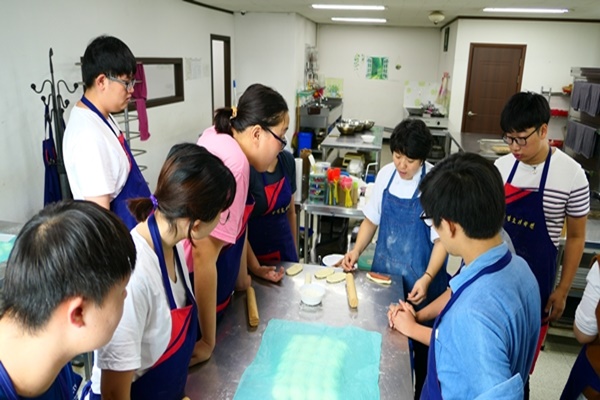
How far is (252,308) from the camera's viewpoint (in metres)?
1.48

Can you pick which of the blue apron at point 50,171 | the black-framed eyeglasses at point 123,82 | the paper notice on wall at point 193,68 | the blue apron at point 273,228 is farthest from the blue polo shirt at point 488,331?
the paper notice on wall at point 193,68

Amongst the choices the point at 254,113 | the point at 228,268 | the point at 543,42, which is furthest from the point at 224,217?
the point at 543,42

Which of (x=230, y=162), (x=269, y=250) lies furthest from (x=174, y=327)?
(x=269, y=250)

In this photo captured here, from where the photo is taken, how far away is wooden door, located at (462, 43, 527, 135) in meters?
6.41

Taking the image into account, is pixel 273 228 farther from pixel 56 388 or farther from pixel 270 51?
pixel 270 51

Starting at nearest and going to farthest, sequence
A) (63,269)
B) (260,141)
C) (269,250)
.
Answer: (63,269)
(260,141)
(269,250)

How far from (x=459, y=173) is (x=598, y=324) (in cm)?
74

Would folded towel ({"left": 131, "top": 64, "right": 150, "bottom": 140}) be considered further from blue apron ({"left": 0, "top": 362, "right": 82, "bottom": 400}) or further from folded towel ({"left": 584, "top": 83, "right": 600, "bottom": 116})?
folded towel ({"left": 584, "top": 83, "right": 600, "bottom": 116})

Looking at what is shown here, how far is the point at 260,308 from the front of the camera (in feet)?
5.02

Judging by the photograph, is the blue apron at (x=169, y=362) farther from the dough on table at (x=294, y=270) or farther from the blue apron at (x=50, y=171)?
the blue apron at (x=50, y=171)

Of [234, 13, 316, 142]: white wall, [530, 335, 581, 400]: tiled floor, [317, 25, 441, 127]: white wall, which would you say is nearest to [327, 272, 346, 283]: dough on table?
[530, 335, 581, 400]: tiled floor

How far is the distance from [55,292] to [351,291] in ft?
3.78

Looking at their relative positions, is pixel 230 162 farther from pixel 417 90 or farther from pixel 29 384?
pixel 417 90

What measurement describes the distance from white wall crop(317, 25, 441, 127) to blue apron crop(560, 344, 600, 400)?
7835 millimetres
